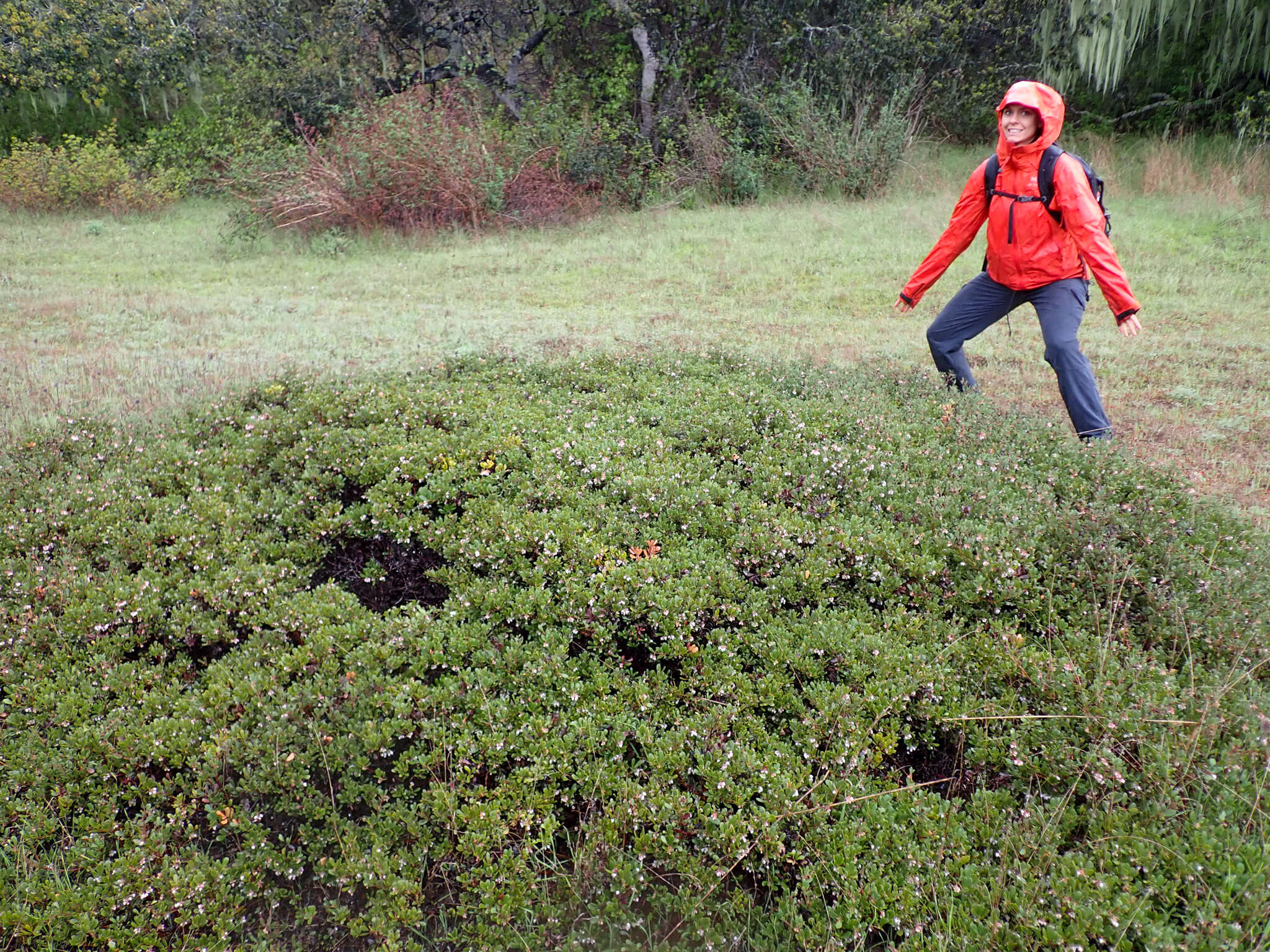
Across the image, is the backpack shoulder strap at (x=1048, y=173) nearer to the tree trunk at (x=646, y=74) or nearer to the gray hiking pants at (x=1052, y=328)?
the gray hiking pants at (x=1052, y=328)

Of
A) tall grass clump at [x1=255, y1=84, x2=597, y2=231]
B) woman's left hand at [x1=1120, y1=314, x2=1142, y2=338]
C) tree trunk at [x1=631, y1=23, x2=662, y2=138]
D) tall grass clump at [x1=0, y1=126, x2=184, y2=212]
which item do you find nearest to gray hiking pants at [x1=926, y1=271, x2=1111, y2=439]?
woman's left hand at [x1=1120, y1=314, x2=1142, y2=338]

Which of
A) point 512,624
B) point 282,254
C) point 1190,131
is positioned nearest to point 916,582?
point 512,624

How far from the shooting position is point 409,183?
12.5m

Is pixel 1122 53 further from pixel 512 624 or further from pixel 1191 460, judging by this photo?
pixel 512 624

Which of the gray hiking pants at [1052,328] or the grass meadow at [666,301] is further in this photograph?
the grass meadow at [666,301]

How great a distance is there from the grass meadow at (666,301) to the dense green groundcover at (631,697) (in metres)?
1.54

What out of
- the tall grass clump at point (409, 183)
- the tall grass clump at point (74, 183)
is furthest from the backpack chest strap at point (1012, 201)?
the tall grass clump at point (74, 183)

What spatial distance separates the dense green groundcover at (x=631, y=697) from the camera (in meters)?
2.44

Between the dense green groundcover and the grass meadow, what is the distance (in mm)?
1541

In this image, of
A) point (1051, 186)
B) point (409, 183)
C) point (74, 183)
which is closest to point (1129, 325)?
point (1051, 186)

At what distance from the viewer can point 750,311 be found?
8641 mm

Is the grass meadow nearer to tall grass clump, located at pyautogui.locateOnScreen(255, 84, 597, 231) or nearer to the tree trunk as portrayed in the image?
tall grass clump, located at pyautogui.locateOnScreen(255, 84, 597, 231)

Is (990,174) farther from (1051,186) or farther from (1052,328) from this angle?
(1052,328)

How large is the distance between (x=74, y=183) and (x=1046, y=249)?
17.1m
